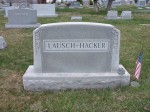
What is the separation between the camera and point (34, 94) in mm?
5492

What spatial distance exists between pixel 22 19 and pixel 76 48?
404 inches

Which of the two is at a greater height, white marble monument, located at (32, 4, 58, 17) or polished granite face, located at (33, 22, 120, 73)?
polished granite face, located at (33, 22, 120, 73)

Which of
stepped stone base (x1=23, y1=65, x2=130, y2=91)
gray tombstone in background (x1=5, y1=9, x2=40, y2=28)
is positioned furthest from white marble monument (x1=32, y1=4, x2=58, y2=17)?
stepped stone base (x1=23, y1=65, x2=130, y2=91)

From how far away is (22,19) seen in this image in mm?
15445

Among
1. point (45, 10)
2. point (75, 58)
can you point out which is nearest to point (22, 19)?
point (45, 10)

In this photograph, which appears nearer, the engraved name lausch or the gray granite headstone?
the gray granite headstone

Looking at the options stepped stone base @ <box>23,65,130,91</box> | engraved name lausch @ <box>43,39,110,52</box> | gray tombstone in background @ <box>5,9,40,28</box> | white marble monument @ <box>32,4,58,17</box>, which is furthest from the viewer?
white marble monument @ <box>32,4,58,17</box>

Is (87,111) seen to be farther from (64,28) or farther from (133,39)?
(133,39)

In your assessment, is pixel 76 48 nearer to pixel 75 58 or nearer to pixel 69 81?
pixel 75 58

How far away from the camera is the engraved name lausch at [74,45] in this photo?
5699 mm

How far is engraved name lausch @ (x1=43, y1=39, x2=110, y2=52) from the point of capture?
5.70 meters

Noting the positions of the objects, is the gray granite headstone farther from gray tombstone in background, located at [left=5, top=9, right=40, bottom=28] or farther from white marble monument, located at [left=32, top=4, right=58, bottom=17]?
white marble monument, located at [left=32, top=4, right=58, bottom=17]

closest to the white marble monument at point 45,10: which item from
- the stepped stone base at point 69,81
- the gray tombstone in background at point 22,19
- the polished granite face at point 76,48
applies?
the gray tombstone in background at point 22,19

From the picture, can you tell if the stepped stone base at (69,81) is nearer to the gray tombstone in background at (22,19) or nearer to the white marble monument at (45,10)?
the gray tombstone in background at (22,19)
